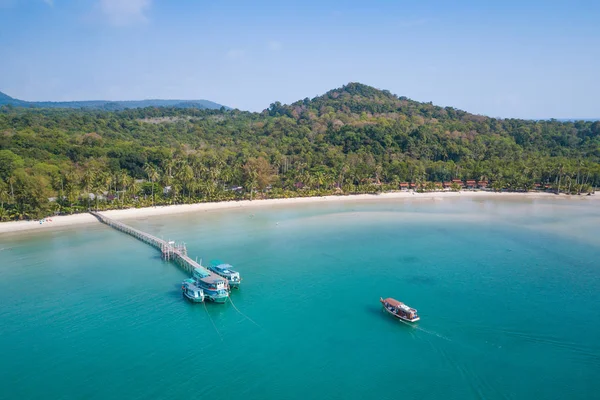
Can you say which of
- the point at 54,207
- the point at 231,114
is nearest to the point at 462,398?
the point at 54,207

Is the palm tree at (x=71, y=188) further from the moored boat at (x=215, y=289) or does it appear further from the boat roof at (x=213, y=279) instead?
the moored boat at (x=215, y=289)

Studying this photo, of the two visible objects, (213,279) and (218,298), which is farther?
(213,279)

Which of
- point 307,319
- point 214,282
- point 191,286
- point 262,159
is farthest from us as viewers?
point 262,159

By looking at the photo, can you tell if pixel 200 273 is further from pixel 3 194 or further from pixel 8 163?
pixel 8 163

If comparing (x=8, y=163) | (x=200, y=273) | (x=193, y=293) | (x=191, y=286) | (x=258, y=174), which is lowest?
(x=193, y=293)

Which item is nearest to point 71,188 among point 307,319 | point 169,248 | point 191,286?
point 169,248

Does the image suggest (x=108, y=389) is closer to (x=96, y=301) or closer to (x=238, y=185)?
(x=96, y=301)

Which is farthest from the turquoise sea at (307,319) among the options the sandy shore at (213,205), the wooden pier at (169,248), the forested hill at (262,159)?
the forested hill at (262,159)
